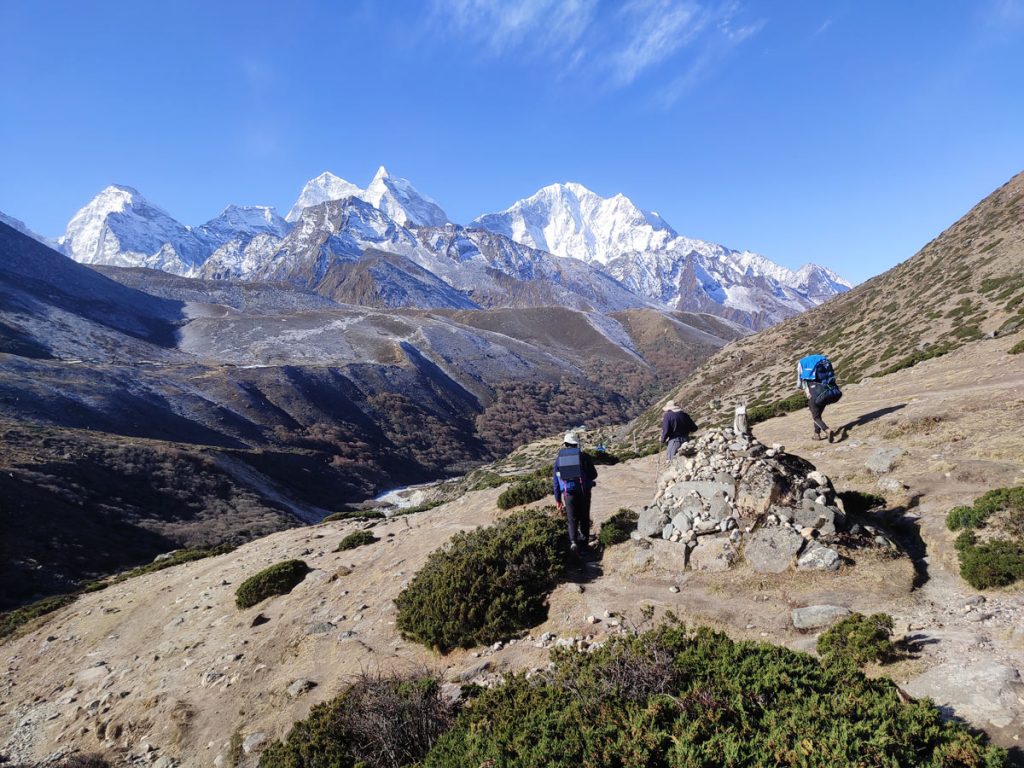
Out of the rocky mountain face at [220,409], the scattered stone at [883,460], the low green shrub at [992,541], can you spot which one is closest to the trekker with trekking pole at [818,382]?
the scattered stone at [883,460]

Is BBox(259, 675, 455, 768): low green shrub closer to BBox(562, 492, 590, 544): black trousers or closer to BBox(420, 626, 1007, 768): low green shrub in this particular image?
BBox(420, 626, 1007, 768): low green shrub

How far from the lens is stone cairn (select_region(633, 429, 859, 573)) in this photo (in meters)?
9.94

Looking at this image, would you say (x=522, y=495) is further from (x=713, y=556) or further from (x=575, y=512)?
(x=713, y=556)

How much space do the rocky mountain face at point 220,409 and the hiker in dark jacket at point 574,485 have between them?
30017 mm

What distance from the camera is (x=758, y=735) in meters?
5.09

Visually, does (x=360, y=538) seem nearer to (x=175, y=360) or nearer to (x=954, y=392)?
(x=954, y=392)

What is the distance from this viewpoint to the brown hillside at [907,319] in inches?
1422

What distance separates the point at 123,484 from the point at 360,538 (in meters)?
46.8

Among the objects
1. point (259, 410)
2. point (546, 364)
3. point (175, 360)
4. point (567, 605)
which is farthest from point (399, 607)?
point (546, 364)

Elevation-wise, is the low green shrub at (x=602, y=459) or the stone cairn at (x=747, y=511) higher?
the stone cairn at (x=747, y=511)

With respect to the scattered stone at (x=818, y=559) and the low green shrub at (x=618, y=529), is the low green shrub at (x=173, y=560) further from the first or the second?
the scattered stone at (x=818, y=559)

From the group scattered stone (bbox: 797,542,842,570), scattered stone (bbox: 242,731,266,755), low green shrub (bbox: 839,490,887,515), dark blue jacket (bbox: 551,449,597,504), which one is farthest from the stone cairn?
scattered stone (bbox: 242,731,266,755)

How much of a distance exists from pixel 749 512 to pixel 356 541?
13.5 m

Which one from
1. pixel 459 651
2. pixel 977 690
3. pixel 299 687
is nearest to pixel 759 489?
pixel 977 690
